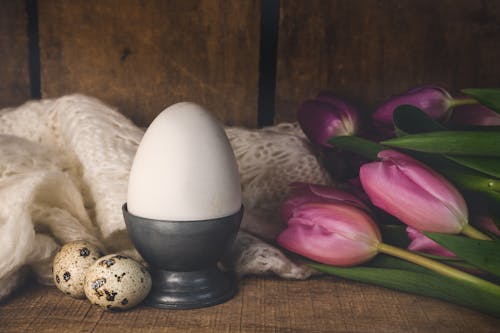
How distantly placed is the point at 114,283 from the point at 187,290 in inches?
3.4

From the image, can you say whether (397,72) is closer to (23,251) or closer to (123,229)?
(123,229)

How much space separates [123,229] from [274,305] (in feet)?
0.67

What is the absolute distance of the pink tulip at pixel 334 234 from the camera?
73 cm

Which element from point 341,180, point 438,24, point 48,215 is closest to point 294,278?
point 341,180

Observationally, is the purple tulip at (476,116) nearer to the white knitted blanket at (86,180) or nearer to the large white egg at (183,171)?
the white knitted blanket at (86,180)

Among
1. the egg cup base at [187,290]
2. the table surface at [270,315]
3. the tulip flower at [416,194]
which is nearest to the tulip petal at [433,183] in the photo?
the tulip flower at [416,194]

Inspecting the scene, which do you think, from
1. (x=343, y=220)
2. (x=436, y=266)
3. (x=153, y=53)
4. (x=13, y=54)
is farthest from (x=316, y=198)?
(x=13, y=54)

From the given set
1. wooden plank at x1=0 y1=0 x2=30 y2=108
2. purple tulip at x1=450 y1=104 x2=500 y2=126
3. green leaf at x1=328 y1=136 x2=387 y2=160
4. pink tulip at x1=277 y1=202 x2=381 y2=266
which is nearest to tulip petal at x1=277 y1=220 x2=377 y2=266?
pink tulip at x1=277 y1=202 x2=381 y2=266

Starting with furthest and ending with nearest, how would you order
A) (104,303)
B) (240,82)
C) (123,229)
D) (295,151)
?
(240,82)
(295,151)
(123,229)
(104,303)

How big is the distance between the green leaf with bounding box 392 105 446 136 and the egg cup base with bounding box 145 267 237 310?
0.27 metres

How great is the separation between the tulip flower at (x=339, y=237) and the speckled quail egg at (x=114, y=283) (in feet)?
0.63

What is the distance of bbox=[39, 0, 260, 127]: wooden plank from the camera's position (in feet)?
3.29

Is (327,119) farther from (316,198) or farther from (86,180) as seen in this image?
(86,180)

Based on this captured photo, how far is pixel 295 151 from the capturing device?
0.92 m
